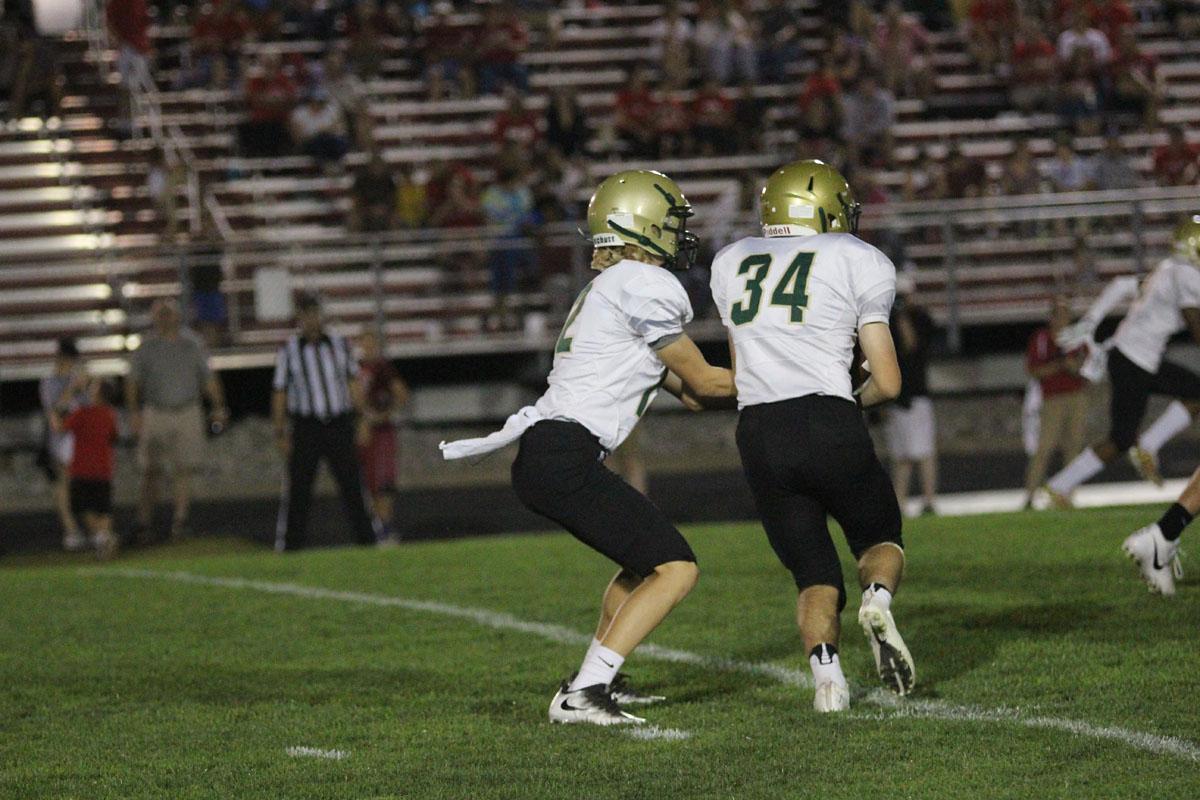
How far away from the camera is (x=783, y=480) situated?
17.9ft

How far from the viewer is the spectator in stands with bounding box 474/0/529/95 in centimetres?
2091

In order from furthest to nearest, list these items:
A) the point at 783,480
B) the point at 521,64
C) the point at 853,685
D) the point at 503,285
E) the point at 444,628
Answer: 1. the point at 521,64
2. the point at 503,285
3. the point at 444,628
4. the point at 853,685
5. the point at 783,480

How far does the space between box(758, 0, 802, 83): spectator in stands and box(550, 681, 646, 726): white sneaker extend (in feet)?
54.0

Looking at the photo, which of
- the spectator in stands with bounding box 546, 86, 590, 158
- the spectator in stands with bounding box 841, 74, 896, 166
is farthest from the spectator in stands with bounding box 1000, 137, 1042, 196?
the spectator in stands with bounding box 546, 86, 590, 158

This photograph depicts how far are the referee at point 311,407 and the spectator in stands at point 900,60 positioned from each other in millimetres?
10396

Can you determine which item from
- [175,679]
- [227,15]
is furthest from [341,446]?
[227,15]

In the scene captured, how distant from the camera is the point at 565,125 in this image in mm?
19594

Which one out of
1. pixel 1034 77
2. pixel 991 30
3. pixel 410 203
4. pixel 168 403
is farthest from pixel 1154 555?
pixel 991 30

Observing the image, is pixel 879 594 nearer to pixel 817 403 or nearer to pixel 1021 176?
pixel 817 403

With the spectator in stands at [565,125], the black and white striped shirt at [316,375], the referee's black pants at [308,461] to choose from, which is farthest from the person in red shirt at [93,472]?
the spectator in stands at [565,125]

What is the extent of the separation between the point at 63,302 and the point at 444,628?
10.9 meters

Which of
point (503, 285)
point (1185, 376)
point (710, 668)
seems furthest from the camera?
point (503, 285)

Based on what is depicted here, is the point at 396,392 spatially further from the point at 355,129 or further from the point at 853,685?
the point at 853,685

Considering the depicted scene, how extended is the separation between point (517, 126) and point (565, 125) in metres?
0.50
